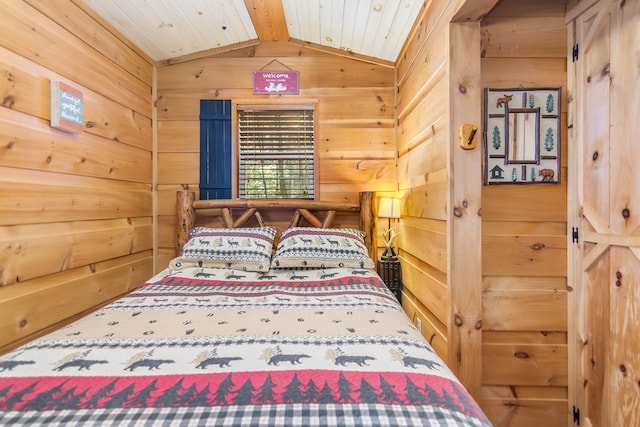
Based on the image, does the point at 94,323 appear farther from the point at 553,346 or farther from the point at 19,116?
the point at 553,346

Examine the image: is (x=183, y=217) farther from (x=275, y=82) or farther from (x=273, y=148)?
(x=275, y=82)

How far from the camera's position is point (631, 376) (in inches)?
53.7

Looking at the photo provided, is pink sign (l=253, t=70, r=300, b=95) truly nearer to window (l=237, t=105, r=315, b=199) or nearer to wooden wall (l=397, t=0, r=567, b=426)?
window (l=237, t=105, r=315, b=199)

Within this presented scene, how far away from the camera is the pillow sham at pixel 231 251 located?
2.21 meters

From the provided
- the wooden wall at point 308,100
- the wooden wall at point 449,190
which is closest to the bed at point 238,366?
the wooden wall at point 449,190

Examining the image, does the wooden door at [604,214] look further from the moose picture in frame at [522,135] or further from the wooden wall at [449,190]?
the wooden wall at [449,190]

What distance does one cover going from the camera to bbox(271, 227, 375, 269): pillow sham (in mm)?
2236

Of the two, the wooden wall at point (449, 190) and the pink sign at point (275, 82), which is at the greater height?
the pink sign at point (275, 82)

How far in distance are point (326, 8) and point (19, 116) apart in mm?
1847

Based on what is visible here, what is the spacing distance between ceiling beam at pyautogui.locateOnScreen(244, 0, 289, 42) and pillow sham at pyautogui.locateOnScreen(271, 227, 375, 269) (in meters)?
1.59

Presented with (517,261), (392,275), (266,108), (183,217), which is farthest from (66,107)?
(517,261)

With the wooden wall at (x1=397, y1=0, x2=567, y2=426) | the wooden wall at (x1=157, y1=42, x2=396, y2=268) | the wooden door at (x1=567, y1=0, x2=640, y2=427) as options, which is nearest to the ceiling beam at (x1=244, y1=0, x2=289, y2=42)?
the wooden wall at (x1=157, y1=42, x2=396, y2=268)

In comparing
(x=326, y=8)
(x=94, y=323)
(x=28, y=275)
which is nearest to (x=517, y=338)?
(x=94, y=323)

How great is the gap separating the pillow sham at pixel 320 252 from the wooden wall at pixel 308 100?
2.11ft
